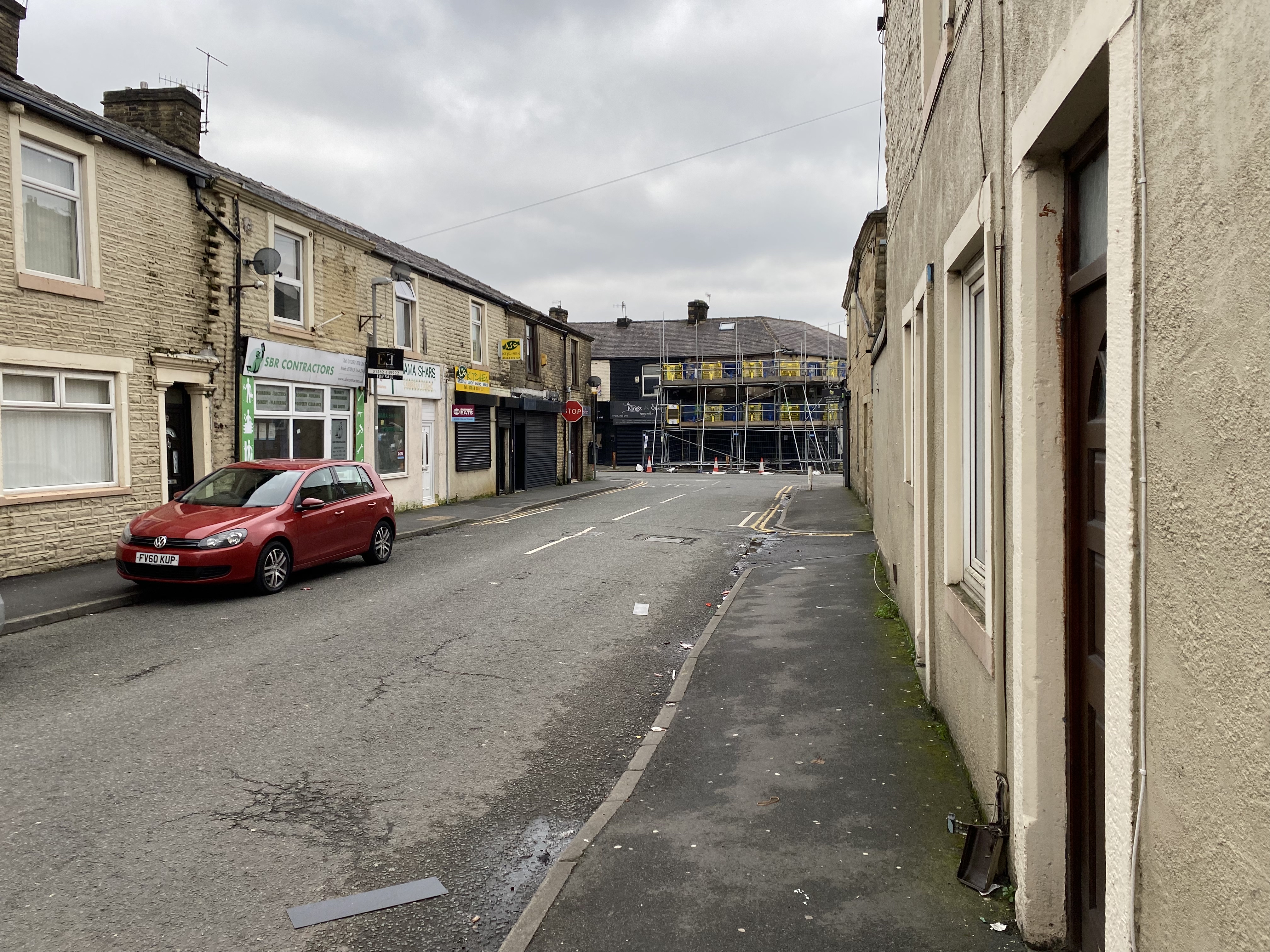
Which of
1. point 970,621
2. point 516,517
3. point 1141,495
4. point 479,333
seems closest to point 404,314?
point 479,333

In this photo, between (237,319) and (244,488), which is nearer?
(244,488)

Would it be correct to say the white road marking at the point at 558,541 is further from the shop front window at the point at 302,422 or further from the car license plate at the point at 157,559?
the car license plate at the point at 157,559

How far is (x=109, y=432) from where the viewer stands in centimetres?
1330

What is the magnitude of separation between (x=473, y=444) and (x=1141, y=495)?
80.7 ft

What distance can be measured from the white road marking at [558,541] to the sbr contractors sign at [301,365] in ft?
20.3

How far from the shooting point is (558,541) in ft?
53.9

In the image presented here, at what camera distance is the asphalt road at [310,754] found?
3.79 metres

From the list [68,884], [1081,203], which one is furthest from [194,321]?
[1081,203]

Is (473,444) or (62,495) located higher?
(473,444)

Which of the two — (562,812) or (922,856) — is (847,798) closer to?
(922,856)

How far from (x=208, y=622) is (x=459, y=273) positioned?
2070 centimetres

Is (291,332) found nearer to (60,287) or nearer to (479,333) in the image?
(60,287)

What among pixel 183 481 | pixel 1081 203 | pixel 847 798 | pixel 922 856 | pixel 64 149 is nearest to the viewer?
pixel 1081 203

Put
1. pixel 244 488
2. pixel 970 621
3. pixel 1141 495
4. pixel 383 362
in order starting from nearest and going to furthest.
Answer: pixel 1141 495 < pixel 970 621 < pixel 244 488 < pixel 383 362
